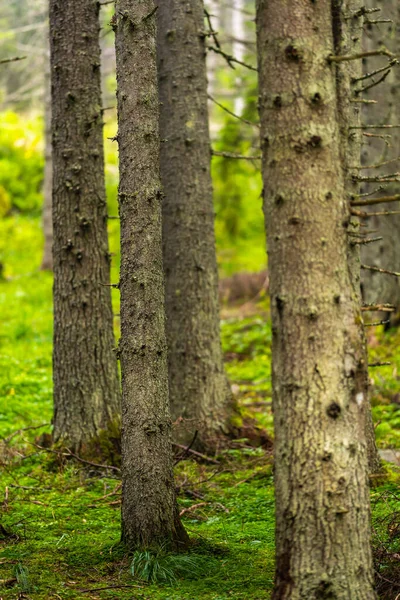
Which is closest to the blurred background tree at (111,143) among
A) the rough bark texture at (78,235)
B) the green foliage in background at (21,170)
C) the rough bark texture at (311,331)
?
the green foliage in background at (21,170)

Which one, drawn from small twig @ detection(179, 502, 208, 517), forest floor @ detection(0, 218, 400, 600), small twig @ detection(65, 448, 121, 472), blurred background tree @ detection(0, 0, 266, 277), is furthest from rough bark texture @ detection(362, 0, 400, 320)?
small twig @ detection(179, 502, 208, 517)

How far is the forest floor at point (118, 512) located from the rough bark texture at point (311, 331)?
76cm

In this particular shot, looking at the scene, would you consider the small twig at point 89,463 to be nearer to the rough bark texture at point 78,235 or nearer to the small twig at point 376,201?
the rough bark texture at point 78,235

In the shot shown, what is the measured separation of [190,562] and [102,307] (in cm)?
299

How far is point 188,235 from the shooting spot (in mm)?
7668

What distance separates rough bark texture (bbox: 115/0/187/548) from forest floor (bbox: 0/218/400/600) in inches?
12.4

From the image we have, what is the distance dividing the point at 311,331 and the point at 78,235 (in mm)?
3847

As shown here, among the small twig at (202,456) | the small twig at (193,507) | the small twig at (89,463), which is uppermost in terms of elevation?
the small twig at (89,463)

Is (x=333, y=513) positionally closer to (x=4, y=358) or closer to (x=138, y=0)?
(x=138, y=0)

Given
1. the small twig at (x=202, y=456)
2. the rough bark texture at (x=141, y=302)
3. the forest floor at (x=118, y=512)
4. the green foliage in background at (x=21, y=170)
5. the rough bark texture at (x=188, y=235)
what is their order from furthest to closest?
the green foliage in background at (x=21, y=170) < the rough bark texture at (x=188, y=235) < the small twig at (x=202, y=456) < the rough bark texture at (x=141, y=302) < the forest floor at (x=118, y=512)

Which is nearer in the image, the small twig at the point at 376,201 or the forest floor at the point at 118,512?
the small twig at the point at 376,201

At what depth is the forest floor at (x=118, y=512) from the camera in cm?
432

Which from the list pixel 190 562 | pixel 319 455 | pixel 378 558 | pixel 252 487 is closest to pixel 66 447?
pixel 252 487

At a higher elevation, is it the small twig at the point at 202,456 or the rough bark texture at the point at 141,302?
the rough bark texture at the point at 141,302
